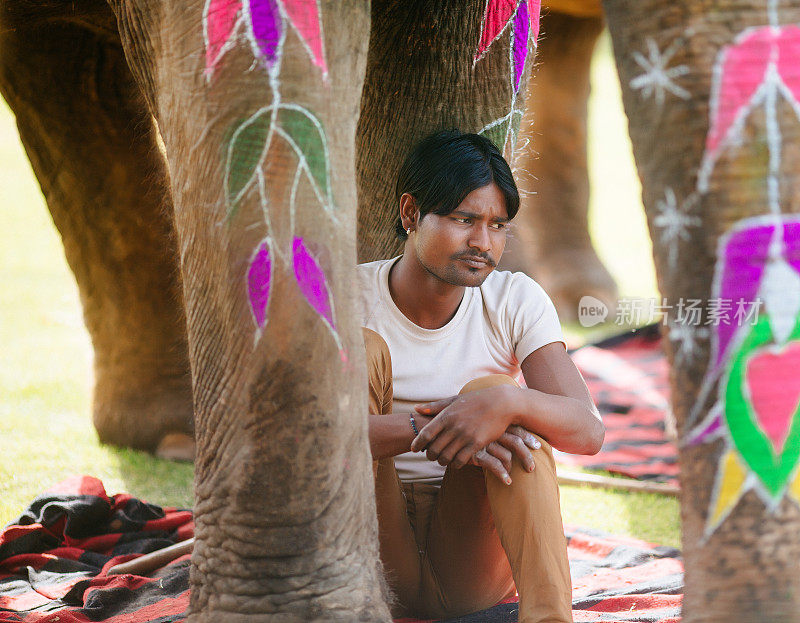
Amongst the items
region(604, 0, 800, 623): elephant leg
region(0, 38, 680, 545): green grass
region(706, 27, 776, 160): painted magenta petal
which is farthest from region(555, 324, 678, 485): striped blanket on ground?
region(706, 27, 776, 160): painted magenta petal

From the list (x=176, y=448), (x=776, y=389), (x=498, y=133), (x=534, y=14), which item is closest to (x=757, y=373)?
(x=776, y=389)

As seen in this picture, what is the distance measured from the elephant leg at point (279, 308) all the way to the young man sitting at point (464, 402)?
29cm

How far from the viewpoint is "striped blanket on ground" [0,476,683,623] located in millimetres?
1781

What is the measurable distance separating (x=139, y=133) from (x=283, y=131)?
1431 mm

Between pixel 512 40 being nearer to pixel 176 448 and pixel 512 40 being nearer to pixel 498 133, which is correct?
pixel 498 133

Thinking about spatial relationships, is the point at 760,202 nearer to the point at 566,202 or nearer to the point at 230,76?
the point at 230,76

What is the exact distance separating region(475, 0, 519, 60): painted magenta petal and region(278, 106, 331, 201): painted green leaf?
84cm

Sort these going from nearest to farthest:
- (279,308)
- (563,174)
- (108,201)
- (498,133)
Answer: (279,308) < (498,133) < (108,201) < (563,174)

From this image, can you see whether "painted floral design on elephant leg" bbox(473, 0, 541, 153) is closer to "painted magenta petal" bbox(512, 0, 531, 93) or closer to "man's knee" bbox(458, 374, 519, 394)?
"painted magenta petal" bbox(512, 0, 531, 93)

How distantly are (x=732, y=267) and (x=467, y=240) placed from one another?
0.67 metres

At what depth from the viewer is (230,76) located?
4.07 ft

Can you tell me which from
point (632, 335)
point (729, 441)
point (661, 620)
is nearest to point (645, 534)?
point (661, 620)

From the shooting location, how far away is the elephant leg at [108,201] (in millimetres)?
2477

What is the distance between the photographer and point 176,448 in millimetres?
2777
